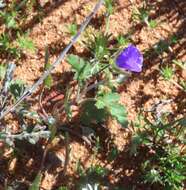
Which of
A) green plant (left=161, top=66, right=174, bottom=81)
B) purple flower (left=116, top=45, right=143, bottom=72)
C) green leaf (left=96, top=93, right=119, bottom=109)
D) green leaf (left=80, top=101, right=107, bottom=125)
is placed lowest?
green leaf (left=80, top=101, right=107, bottom=125)

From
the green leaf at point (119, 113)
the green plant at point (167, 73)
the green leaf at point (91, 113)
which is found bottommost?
the green leaf at point (91, 113)

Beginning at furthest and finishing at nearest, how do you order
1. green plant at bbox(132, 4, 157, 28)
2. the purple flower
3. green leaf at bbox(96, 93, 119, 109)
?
1. green plant at bbox(132, 4, 157, 28)
2. green leaf at bbox(96, 93, 119, 109)
3. the purple flower

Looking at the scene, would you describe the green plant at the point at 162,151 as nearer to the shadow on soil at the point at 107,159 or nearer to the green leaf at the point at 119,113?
the shadow on soil at the point at 107,159

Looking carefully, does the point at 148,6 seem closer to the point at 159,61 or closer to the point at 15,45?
the point at 159,61

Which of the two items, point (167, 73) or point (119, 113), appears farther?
point (167, 73)

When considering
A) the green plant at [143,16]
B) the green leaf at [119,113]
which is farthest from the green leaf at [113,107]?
the green plant at [143,16]

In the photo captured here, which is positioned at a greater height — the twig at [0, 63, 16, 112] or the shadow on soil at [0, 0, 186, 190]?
the twig at [0, 63, 16, 112]

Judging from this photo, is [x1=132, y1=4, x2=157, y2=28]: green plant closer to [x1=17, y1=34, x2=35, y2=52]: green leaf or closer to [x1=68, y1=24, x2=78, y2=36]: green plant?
[x1=68, y1=24, x2=78, y2=36]: green plant

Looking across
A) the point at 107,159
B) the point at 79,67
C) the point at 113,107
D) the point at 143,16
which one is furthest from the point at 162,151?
the point at 143,16

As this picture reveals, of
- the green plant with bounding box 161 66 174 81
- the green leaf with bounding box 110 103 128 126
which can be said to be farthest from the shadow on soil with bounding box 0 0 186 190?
the green leaf with bounding box 110 103 128 126

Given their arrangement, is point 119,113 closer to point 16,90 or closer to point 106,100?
point 106,100

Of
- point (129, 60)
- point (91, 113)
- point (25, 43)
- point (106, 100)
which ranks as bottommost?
point (91, 113)
